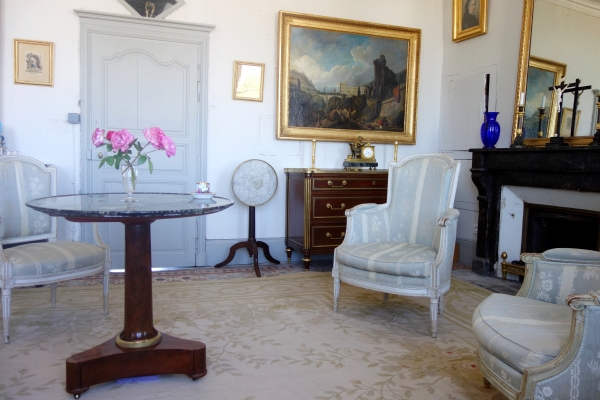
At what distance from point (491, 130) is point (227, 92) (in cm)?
267

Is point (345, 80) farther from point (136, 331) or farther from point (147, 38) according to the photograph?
point (136, 331)

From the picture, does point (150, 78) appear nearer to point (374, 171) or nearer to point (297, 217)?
point (297, 217)

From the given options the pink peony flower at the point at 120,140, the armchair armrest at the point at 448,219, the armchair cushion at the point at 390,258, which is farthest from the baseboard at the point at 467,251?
the pink peony flower at the point at 120,140

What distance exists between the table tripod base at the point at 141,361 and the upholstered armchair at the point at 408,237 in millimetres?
1268

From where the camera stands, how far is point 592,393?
163 cm

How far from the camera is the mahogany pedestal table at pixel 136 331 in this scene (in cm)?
213

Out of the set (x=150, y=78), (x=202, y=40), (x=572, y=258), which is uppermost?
(x=202, y=40)

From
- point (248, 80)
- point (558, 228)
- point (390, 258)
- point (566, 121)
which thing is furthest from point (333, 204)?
point (566, 121)

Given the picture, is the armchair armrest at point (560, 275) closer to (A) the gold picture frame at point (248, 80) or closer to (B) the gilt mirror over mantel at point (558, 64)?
(B) the gilt mirror over mantel at point (558, 64)

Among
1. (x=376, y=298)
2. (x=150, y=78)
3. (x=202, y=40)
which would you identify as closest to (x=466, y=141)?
(x=376, y=298)

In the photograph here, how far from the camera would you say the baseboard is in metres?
5.07

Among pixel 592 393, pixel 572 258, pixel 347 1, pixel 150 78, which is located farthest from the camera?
pixel 347 1

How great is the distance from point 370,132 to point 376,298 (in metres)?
2.25

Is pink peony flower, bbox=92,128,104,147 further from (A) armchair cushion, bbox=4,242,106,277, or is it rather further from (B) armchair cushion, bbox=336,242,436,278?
(B) armchair cushion, bbox=336,242,436,278
